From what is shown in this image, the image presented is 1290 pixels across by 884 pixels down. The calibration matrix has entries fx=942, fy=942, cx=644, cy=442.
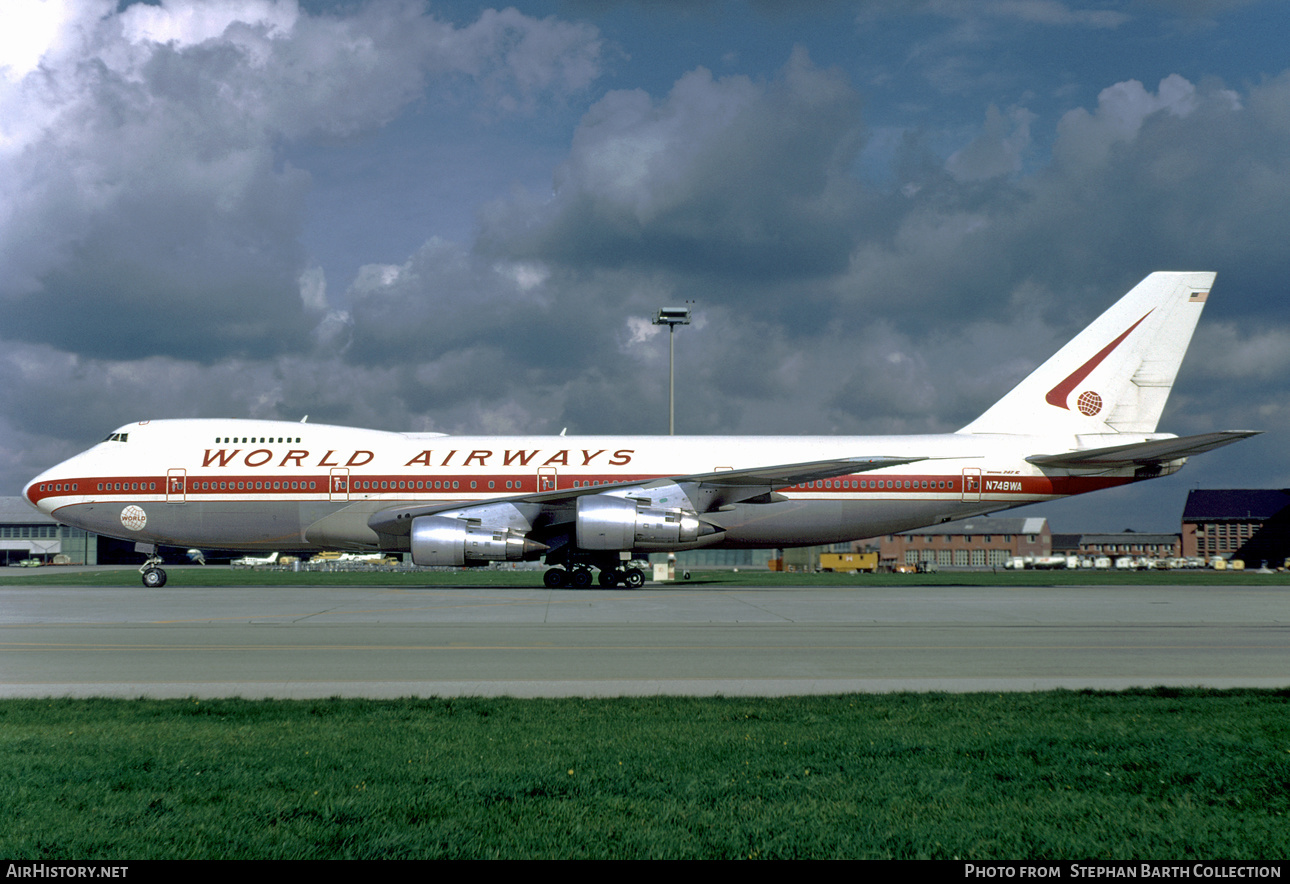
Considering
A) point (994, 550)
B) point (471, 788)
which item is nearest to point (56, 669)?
point (471, 788)

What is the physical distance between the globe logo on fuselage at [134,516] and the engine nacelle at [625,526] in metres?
13.9

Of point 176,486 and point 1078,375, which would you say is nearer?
point 176,486

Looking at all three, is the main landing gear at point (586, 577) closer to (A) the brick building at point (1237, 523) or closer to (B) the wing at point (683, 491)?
(B) the wing at point (683, 491)

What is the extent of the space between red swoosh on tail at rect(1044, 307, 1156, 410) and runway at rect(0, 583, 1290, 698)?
37.8 ft

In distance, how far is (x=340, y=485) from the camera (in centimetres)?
2861

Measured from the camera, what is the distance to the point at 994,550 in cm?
11838

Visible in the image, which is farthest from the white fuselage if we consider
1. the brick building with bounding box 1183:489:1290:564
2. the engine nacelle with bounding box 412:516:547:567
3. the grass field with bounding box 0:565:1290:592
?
the brick building with bounding box 1183:489:1290:564

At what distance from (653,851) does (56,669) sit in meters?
9.31

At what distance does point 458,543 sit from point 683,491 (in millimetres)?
6743

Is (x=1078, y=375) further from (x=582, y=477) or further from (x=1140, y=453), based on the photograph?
(x=582, y=477)

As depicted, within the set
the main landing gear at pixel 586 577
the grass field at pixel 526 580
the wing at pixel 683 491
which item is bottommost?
the grass field at pixel 526 580

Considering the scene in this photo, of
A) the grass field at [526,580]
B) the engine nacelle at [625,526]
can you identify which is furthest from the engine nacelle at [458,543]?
the grass field at [526,580]

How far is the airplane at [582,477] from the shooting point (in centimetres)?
2814

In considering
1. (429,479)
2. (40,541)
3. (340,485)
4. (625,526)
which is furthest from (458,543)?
(40,541)
